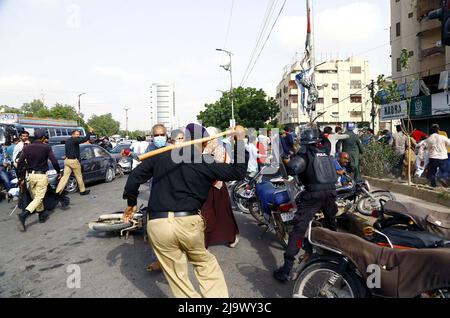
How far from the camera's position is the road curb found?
720 centimetres

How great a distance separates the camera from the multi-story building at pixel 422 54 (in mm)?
19625

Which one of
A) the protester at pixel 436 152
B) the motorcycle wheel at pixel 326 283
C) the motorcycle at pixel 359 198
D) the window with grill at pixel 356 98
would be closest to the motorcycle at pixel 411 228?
the motorcycle wheel at pixel 326 283

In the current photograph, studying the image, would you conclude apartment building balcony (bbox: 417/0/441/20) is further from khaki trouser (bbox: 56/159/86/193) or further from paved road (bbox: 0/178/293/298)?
khaki trouser (bbox: 56/159/86/193)

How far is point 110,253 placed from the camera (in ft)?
15.6

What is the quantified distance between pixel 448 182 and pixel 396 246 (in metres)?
7.39

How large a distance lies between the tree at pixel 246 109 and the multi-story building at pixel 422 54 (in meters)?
18.3

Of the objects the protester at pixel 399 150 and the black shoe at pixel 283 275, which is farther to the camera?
the protester at pixel 399 150

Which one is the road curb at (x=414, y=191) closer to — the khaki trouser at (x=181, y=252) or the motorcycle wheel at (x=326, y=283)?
the motorcycle wheel at (x=326, y=283)

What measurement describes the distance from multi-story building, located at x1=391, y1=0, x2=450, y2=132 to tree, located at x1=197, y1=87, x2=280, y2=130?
60.1 feet

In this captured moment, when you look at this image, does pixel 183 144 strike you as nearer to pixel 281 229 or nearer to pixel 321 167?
pixel 321 167

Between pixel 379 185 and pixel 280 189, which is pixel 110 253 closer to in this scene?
pixel 280 189

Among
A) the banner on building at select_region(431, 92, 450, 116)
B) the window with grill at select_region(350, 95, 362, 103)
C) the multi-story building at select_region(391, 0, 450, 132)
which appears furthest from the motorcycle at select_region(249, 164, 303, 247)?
the window with grill at select_region(350, 95, 362, 103)

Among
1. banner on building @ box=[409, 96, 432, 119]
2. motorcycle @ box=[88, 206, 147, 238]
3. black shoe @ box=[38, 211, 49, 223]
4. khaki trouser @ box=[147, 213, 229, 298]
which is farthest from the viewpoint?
banner on building @ box=[409, 96, 432, 119]

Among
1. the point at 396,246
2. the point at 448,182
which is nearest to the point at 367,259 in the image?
the point at 396,246
